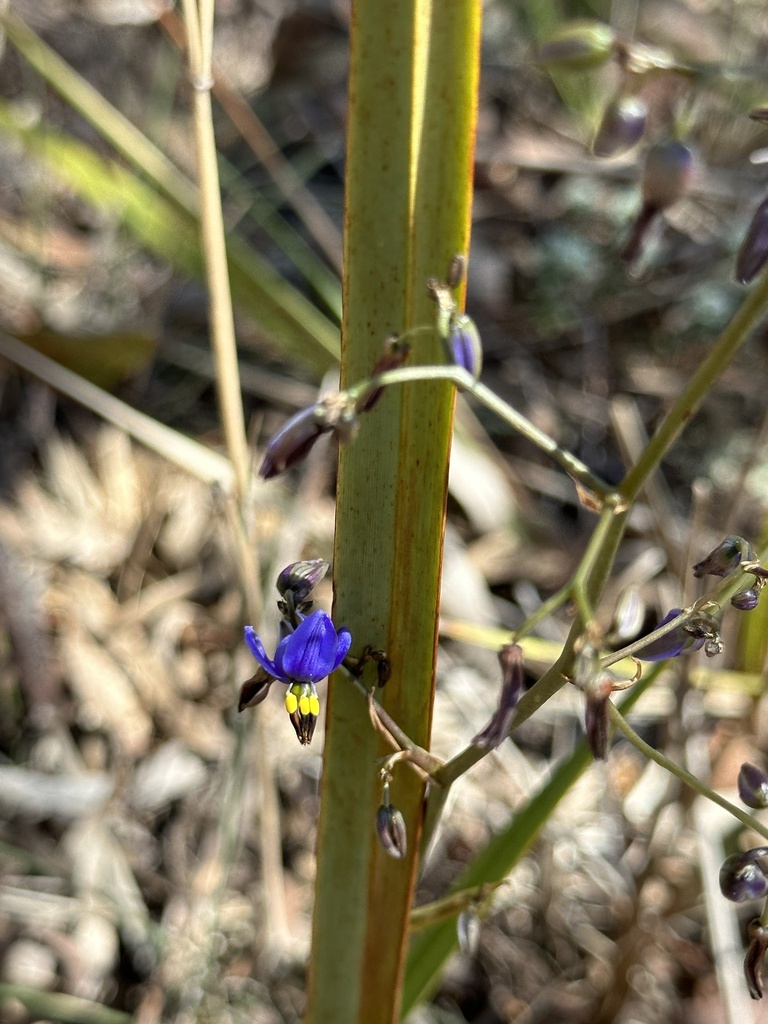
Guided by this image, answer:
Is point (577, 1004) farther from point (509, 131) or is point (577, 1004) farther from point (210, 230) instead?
point (509, 131)

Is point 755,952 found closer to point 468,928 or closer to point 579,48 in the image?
point 468,928

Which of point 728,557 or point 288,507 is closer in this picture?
point 728,557

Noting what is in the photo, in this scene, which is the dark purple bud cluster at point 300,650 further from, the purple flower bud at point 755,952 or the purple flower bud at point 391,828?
the purple flower bud at point 755,952

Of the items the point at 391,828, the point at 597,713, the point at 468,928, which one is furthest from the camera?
the point at 468,928

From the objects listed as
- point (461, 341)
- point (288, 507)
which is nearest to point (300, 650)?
point (461, 341)

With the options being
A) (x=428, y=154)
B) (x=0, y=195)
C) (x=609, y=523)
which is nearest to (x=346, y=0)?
(x=0, y=195)

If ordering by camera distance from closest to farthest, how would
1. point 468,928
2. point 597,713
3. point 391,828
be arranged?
point 597,713 → point 391,828 → point 468,928
